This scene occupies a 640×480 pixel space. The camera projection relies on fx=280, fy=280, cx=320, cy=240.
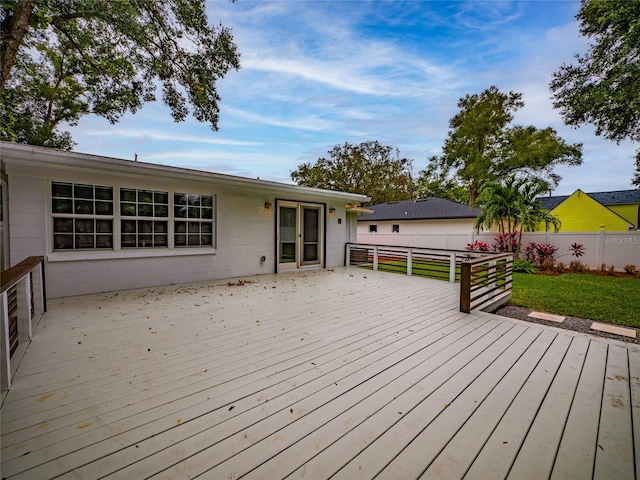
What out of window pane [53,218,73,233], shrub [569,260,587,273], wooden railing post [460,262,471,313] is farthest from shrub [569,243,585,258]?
window pane [53,218,73,233]

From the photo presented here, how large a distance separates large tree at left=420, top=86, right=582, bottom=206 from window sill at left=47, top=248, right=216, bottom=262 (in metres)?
16.8

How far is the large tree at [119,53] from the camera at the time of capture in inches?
245

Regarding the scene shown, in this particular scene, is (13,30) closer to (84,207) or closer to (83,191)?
(83,191)

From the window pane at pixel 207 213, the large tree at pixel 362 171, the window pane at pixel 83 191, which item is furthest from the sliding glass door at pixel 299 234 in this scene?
the large tree at pixel 362 171

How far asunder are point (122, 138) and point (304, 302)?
10.5 meters

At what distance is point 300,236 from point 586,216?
19.2 metres

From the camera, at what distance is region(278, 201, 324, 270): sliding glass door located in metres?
8.03

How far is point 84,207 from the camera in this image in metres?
5.20

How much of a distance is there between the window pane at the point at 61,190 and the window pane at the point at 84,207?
0.17 meters

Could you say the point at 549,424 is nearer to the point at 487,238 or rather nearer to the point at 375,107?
the point at 487,238

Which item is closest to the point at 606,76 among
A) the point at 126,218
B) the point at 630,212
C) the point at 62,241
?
the point at 126,218

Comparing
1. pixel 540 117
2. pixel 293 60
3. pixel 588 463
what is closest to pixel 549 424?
pixel 588 463

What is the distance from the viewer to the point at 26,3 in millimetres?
5961

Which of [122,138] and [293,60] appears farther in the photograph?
[122,138]
